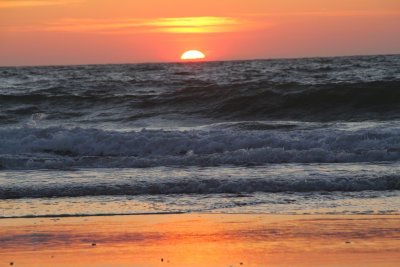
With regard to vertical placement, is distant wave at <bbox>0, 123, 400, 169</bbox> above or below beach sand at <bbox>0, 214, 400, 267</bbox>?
below

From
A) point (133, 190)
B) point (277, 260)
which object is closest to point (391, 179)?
point (133, 190)

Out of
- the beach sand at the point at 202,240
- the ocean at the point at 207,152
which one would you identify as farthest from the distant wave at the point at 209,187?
the beach sand at the point at 202,240

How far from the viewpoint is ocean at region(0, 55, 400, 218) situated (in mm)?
10406

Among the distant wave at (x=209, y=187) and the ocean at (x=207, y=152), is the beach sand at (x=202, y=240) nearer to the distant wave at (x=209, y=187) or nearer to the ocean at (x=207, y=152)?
the ocean at (x=207, y=152)

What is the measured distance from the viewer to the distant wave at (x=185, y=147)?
46.3 feet

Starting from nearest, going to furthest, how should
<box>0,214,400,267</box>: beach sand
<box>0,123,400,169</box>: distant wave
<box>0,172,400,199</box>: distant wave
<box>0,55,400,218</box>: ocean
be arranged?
1. <box>0,214,400,267</box>: beach sand
2. <box>0,55,400,218</box>: ocean
3. <box>0,172,400,199</box>: distant wave
4. <box>0,123,400,169</box>: distant wave

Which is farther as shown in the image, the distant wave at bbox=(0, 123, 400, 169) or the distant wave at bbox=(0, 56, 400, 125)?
the distant wave at bbox=(0, 56, 400, 125)

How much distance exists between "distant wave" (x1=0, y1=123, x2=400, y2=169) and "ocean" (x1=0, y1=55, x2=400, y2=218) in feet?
0.08

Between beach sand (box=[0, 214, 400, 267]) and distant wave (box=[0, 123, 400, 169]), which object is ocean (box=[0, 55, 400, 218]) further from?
beach sand (box=[0, 214, 400, 267])

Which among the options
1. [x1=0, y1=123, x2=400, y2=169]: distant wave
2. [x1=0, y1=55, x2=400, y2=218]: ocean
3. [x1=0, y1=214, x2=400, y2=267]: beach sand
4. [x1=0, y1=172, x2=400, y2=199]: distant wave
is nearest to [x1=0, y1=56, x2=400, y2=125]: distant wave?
[x1=0, y1=55, x2=400, y2=218]: ocean

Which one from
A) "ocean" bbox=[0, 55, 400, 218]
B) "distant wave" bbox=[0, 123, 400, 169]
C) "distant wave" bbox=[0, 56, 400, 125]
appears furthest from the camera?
"distant wave" bbox=[0, 56, 400, 125]

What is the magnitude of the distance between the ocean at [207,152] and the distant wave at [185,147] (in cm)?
2

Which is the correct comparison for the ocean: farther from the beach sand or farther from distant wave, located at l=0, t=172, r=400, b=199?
the beach sand

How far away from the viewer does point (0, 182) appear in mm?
12289
